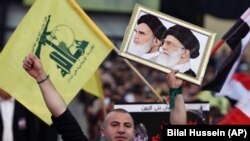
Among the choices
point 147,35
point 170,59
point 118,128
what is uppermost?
point 147,35

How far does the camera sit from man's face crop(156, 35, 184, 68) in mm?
8320

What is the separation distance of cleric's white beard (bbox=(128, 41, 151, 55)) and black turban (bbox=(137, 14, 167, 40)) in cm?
12

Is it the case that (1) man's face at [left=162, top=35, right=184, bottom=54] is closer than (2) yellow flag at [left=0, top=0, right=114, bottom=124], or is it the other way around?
(1) man's face at [left=162, top=35, right=184, bottom=54]

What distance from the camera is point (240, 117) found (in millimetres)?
9562

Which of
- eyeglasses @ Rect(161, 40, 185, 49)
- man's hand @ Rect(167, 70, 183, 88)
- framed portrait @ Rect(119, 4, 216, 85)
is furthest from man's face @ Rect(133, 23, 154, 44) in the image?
man's hand @ Rect(167, 70, 183, 88)

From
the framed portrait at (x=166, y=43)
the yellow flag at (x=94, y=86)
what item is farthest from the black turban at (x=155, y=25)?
the yellow flag at (x=94, y=86)

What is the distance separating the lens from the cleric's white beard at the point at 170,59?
8.30 m

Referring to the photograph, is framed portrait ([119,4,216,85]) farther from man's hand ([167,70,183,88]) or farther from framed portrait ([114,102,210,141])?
framed portrait ([114,102,210,141])

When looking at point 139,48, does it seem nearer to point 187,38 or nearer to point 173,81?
point 187,38

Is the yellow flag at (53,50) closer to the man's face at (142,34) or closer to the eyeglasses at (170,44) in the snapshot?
the man's face at (142,34)

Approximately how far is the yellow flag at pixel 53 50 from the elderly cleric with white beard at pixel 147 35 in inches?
28.8

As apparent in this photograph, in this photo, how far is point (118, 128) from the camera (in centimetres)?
724

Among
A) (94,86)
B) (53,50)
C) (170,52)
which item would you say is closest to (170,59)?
(170,52)

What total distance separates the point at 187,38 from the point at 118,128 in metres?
1.47
